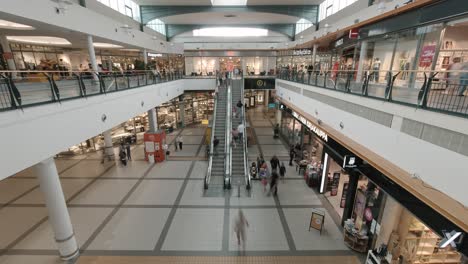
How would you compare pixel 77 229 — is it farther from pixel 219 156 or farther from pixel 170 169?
pixel 219 156

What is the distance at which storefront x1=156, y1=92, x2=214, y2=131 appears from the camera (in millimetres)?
21781

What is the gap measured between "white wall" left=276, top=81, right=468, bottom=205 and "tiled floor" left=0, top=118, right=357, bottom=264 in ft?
12.1

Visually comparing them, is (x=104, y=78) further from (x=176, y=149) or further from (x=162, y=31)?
(x=162, y=31)

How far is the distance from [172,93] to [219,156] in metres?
8.35

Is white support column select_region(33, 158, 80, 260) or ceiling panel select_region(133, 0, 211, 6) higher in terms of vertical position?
ceiling panel select_region(133, 0, 211, 6)

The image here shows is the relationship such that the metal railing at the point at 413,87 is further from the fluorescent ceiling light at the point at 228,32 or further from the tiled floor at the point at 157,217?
the fluorescent ceiling light at the point at 228,32

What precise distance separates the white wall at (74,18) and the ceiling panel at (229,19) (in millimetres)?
10185

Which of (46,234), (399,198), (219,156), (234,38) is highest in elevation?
(234,38)

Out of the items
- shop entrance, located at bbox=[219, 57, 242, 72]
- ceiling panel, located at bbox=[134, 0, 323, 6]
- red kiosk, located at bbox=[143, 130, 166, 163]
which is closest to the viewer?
red kiosk, located at bbox=[143, 130, 166, 163]

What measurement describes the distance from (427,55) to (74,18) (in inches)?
517

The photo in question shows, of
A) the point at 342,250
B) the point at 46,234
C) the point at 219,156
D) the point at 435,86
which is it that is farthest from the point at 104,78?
the point at 342,250

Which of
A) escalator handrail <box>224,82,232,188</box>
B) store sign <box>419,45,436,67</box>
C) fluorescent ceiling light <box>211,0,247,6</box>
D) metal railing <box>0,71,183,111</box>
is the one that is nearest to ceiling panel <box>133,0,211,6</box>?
fluorescent ceiling light <box>211,0,247,6</box>

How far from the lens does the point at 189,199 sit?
978 cm

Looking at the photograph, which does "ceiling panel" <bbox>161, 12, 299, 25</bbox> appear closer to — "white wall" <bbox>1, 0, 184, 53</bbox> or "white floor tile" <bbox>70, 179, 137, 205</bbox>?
"white wall" <bbox>1, 0, 184, 53</bbox>
